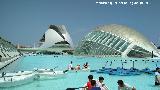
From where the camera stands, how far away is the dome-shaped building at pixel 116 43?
Answer: 89.8 m

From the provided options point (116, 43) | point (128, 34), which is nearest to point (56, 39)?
point (128, 34)

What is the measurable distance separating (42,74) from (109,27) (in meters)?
73.7

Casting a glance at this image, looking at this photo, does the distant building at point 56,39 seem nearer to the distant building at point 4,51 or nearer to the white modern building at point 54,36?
the white modern building at point 54,36

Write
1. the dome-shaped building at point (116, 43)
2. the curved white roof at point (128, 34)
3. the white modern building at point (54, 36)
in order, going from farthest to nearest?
1. the white modern building at point (54, 36)
2. the curved white roof at point (128, 34)
3. the dome-shaped building at point (116, 43)

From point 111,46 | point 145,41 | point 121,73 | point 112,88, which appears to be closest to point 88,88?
point 112,88

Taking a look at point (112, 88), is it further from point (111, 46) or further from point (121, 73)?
point (111, 46)

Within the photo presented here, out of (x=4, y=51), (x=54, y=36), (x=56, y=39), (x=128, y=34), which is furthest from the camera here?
(x=54, y=36)

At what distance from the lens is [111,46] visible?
293 feet

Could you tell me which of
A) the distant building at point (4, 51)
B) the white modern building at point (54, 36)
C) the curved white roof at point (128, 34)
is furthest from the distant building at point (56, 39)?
the distant building at point (4, 51)

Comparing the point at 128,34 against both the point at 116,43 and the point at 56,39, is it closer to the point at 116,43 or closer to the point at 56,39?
the point at 116,43

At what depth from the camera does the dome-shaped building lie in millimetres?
89812

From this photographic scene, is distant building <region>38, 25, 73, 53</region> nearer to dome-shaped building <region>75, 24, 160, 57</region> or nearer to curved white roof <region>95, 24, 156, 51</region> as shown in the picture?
dome-shaped building <region>75, 24, 160, 57</region>

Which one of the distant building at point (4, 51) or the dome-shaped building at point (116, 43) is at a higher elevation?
the dome-shaped building at point (116, 43)

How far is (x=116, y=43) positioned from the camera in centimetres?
8962
